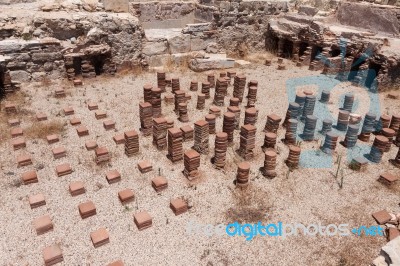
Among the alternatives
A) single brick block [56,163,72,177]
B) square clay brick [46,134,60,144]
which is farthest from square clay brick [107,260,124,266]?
square clay brick [46,134,60,144]

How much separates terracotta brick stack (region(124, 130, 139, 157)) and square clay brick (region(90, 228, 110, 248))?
92.8 inches

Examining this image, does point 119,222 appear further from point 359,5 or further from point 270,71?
point 359,5

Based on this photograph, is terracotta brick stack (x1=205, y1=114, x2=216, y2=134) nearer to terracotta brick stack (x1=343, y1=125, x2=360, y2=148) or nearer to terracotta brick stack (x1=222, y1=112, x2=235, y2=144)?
terracotta brick stack (x1=222, y1=112, x2=235, y2=144)

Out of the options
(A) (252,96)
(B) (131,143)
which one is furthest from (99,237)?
(A) (252,96)

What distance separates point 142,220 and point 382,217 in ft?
13.8

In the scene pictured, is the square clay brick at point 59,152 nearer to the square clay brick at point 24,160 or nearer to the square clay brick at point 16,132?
the square clay brick at point 24,160

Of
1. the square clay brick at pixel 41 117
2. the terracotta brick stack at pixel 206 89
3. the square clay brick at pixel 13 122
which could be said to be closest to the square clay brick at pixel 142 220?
the square clay brick at pixel 41 117

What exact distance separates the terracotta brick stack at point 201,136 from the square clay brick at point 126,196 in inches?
78.4

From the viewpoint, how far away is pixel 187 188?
259 inches

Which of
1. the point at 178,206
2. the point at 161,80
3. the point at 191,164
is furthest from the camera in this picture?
the point at 161,80

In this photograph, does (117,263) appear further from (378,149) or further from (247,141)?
(378,149)

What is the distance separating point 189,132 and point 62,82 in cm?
564

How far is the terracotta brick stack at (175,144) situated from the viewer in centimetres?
709

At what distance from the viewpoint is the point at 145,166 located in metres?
7.00
